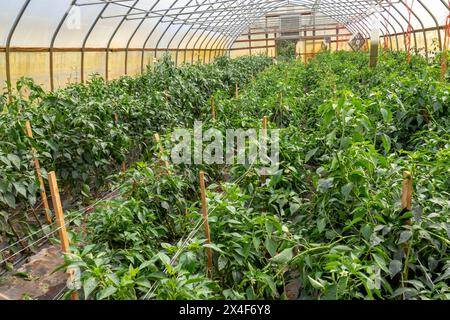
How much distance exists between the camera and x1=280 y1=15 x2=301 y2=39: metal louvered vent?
23.2 m

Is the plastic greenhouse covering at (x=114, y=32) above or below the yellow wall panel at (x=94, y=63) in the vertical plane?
above

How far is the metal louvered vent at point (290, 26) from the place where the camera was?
23250 millimetres

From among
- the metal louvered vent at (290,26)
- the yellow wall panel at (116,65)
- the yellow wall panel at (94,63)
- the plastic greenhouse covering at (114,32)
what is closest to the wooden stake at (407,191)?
the plastic greenhouse covering at (114,32)

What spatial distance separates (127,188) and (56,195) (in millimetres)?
821

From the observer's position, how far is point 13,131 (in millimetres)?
3604

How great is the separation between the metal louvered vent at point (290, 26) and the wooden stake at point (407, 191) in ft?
73.1

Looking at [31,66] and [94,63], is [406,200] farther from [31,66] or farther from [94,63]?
[94,63]

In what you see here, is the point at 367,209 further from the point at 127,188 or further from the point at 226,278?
the point at 127,188

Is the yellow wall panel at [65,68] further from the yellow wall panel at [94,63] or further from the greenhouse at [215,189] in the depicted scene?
the yellow wall panel at [94,63]

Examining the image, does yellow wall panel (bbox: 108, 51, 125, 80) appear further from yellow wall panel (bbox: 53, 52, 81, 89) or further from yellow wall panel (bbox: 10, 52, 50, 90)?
yellow wall panel (bbox: 10, 52, 50, 90)

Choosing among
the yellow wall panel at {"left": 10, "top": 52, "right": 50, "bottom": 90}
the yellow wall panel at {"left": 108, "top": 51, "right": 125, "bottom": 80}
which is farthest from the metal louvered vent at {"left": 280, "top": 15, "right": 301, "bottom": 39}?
the yellow wall panel at {"left": 10, "top": 52, "right": 50, "bottom": 90}

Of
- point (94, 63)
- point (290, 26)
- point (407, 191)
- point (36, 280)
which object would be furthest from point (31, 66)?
point (290, 26)
